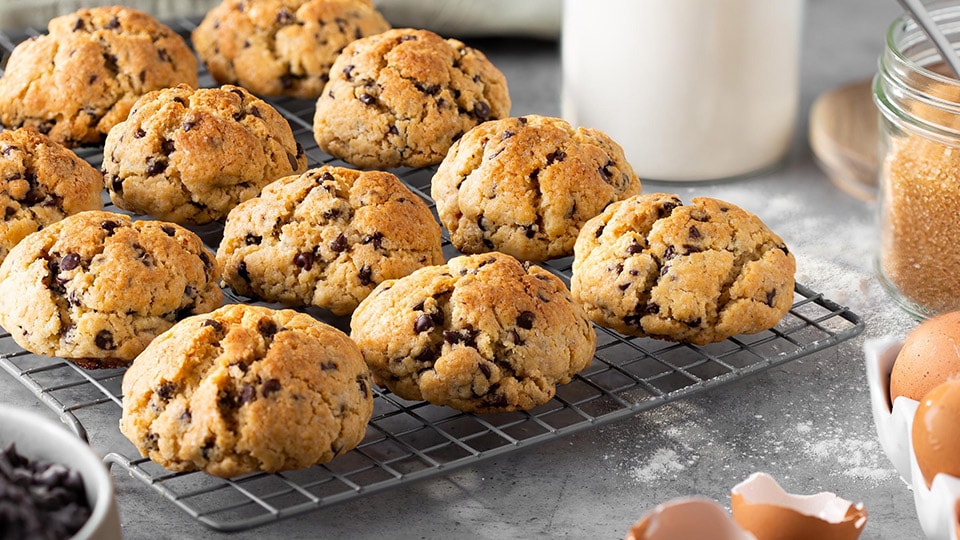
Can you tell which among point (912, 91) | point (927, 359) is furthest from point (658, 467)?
point (912, 91)

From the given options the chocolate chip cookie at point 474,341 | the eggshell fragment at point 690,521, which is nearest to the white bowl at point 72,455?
the chocolate chip cookie at point 474,341

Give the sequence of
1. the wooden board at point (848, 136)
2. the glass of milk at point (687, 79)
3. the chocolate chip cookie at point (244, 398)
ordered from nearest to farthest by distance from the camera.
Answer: the chocolate chip cookie at point (244, 398)
the glass of milk at point (687, 79)
the wooden board at point (848, 136)

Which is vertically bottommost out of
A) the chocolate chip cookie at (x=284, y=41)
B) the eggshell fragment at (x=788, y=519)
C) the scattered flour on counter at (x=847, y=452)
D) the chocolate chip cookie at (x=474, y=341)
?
the scattered flour on counter at (x=847, y=452)

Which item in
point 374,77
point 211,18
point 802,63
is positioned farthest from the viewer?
point 802,63

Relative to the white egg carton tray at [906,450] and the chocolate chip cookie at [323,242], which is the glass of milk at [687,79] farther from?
the white egg carton tray at [906,450]

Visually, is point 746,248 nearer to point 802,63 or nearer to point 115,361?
point 115,361

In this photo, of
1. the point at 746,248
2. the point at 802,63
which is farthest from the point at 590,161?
the point at 802,63
